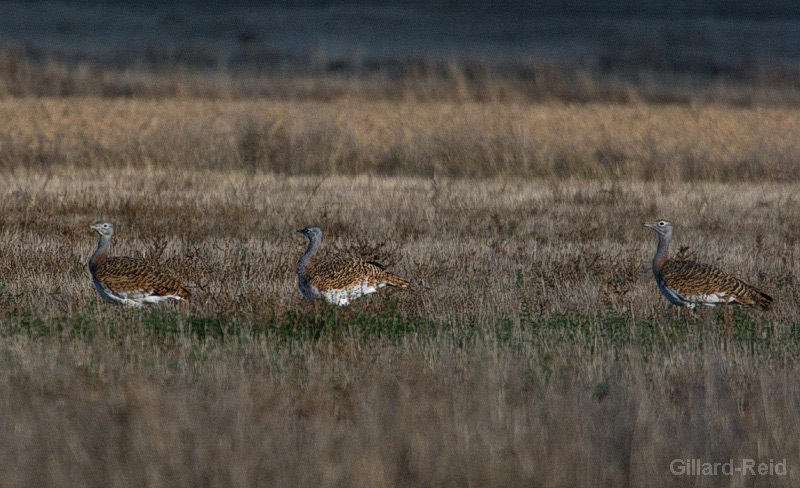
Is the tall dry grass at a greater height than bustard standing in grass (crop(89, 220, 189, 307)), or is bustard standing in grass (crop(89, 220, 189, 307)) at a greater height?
bustard standing in grass (crop(89, 220, 189, 307))

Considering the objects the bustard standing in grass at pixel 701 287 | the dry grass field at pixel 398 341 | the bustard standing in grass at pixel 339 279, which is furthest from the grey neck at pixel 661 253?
the bustard standing in grass at pixel 339 279

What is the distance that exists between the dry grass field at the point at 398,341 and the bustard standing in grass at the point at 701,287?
0.59 ft

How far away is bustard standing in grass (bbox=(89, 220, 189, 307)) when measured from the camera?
7516 millimetres

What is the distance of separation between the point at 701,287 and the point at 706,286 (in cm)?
5

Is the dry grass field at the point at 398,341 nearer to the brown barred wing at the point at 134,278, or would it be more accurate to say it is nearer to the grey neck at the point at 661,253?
the brown barred wing at the point at 134,278

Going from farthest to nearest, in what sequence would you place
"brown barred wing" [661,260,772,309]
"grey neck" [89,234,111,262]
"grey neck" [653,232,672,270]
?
"grey neck" [653,232,672,270] → "grey neck" [89,234,111,262] → "brown barred wing" [661,260,772,309]

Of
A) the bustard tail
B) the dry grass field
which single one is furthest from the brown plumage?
the bustard tail

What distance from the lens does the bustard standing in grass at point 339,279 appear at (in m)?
7.80

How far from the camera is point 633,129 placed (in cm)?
2358

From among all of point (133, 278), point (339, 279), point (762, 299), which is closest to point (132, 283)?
point (133, 278)

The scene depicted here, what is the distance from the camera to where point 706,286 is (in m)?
7.74

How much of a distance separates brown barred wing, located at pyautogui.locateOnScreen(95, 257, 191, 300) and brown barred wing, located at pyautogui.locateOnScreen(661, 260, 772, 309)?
4177 mm

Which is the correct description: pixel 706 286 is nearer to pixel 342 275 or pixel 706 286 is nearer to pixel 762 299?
pixel 762 299

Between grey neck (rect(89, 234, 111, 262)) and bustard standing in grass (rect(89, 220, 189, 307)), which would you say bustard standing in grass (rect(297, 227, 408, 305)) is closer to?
bustard standing in grass (rect(89, 220, 189, 307))
